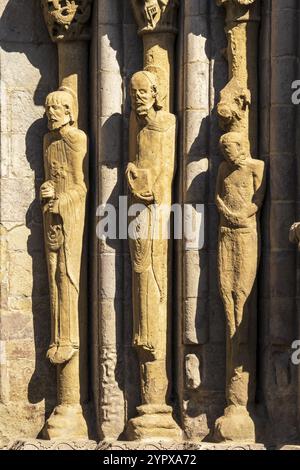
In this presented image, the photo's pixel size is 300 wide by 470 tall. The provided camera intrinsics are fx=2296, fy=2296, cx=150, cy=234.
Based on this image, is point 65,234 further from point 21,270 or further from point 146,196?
point 146,196

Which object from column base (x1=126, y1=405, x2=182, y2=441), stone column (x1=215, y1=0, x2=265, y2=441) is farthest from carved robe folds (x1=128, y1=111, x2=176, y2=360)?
stone column (x1=215, y1=0, x2=265, y2=441)

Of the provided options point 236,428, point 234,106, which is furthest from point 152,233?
point 236,428

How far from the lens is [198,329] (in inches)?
613

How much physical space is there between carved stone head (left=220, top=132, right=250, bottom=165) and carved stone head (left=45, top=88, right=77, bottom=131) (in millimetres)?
1389

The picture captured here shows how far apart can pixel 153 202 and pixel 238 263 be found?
0.81 m

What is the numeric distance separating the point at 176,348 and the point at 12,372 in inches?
53.3

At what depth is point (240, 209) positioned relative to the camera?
50.3ft

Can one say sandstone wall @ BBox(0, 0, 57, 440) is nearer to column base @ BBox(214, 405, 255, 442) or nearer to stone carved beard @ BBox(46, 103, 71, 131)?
stone carved beard @ BBox(46, 103, 71, 131)

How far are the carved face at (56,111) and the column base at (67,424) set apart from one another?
78.5 inches

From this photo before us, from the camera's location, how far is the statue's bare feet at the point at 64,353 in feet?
53.1

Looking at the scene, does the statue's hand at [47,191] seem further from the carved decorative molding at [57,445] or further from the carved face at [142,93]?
the carved decorative molding at [57,445]

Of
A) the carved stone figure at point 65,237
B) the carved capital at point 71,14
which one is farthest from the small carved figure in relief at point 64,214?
the carved capital at point 71,14
